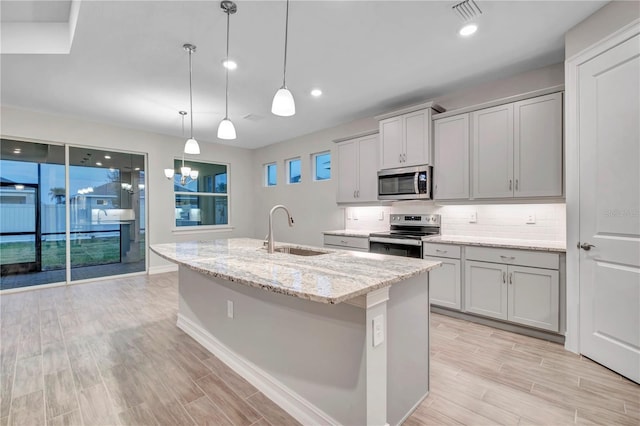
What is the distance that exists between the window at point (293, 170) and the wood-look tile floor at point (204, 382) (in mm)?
3877

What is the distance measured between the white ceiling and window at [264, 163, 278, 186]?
8.10ft

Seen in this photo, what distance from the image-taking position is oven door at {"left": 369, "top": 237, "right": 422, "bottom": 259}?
3.51 metres

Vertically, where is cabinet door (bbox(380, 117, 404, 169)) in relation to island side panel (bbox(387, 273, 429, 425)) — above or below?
above

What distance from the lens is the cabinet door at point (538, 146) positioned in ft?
9.12

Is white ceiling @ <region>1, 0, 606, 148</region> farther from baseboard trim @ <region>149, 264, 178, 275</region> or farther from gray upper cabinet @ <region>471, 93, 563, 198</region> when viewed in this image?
baseboard trim @ <region>149, 264, 178, 275</region>

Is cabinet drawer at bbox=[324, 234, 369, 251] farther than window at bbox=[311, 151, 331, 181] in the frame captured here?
No

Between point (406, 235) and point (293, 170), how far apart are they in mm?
3359

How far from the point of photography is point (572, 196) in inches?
97.2

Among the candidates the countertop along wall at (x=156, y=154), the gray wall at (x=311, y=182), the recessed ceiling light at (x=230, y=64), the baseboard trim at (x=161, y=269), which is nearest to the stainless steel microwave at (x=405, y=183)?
the gray wall at (x=311, y=182)

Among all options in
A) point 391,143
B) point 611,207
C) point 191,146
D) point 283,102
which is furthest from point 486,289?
point 191,146

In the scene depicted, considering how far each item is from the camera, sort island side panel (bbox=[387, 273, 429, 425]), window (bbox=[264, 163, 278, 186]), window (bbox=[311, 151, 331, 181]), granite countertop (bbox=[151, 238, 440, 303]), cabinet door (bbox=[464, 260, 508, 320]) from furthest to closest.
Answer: window (bbox=[264, 163, 278, 186])
window (bbox=[311, 151, 331, 181])
cabinet door (bbox=[464, 260, 508, 320])
island side panel (bbox=[387, 273, 429, 425])
granite countertop (bbox=[151, 238, 440, 303])

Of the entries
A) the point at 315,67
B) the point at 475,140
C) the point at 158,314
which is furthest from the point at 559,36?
the point at 158,314

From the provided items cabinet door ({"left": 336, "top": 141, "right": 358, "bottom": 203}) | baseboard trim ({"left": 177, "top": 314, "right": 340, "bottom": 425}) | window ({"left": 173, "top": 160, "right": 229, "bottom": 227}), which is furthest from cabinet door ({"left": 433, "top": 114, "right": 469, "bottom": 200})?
window ({"left": 173, "top": 160, "right": 229, "bottom": 227})

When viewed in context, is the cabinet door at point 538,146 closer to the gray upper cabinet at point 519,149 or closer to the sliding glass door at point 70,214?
the gray upper cabinet at point 519,149
